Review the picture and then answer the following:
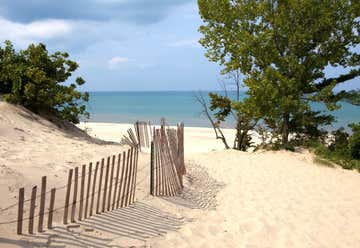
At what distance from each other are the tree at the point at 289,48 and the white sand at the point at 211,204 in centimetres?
276

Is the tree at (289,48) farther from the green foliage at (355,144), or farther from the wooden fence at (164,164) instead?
the wooden fence at (164,164)

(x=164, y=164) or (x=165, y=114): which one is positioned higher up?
(x=165, y=114)

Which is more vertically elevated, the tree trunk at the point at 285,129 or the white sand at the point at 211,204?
the tree trunk at the point at 285,129

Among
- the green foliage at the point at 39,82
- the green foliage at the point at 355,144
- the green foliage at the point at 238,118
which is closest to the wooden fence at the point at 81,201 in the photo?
the green foliage at the point at 39,82

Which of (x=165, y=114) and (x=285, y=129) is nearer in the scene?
(x=285, y=129)

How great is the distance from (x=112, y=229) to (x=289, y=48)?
37.7ft

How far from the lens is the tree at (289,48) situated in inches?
554

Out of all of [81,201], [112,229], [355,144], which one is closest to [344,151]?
[355,144]

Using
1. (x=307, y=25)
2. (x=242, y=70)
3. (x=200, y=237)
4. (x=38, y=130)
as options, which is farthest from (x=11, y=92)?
(x=307, y=25)

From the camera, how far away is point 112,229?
17.4ft

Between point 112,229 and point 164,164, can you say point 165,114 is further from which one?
point 112,229

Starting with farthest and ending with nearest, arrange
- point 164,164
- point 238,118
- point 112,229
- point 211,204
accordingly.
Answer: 1. point 238,118
2. point 211,204
3. point 164,164
4. point 112,229

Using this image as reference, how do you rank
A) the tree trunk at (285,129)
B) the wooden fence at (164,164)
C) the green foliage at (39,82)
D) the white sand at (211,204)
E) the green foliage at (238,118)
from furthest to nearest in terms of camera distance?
the green foliage at (238,118) < the tree trunk at (285,129) < the green foliage at (39,82) < the wooden fence at (164,164) < the white sand at (211,204)

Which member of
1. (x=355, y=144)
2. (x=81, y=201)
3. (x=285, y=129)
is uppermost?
(x=285, y=129)
